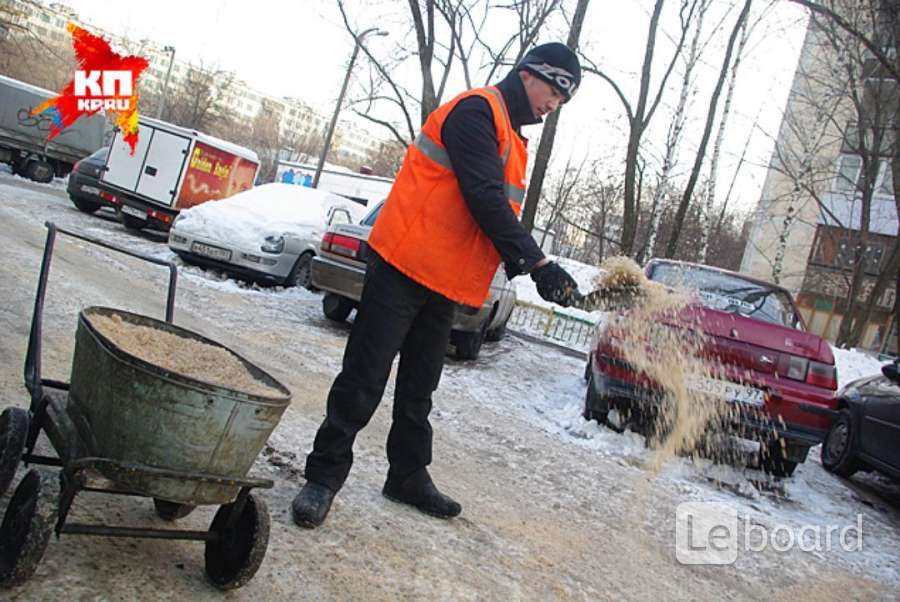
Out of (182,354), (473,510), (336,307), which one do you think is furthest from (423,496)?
(336,307)

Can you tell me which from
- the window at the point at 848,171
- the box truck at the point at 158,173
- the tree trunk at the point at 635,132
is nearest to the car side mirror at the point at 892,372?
the tree trunk at the point at 635,132

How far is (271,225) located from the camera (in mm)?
10234

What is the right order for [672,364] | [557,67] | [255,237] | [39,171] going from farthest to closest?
[39,171], [255,237], [672,364], [557,67]

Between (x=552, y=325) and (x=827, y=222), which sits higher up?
(x=827, y=222)

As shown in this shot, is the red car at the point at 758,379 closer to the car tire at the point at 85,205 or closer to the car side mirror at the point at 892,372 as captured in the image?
the car side mirror at the point at 892,372

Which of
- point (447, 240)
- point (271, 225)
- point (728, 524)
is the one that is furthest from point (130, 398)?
point (271, 225)

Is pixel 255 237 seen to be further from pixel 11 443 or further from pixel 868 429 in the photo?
pixel 11 443

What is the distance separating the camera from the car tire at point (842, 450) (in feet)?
23.3

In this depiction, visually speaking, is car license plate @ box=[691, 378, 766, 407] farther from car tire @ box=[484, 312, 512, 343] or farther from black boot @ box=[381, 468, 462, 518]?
car tire @ box=[484, 312, 512, 343]

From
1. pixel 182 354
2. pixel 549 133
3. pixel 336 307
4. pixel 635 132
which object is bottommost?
pixel 336 307

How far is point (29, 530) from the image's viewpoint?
197cm

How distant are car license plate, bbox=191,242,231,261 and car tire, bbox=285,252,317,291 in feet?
3.03

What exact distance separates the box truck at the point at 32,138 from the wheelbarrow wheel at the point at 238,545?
2142 centimetres

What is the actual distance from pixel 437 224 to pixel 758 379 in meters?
3.50
